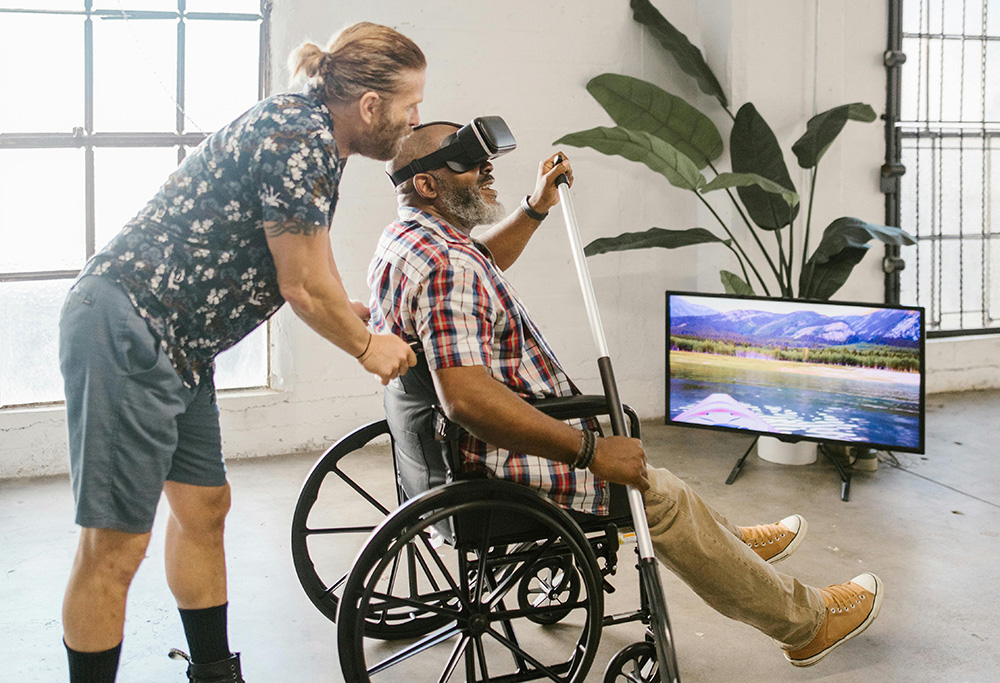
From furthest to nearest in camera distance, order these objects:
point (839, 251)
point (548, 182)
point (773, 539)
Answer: point (839, 251) → point (773, 539) → point (548, 182)

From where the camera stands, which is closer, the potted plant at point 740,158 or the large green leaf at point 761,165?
the potted plant at point 740,158

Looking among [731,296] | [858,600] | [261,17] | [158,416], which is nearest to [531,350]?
[158,416]

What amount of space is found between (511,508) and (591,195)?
8.60 feet

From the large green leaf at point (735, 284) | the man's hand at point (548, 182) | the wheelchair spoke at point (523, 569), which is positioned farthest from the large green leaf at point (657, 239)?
the wheelchair spoke at point (523, 569)

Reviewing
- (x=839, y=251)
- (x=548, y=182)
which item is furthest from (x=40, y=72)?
(x=839, y=251)

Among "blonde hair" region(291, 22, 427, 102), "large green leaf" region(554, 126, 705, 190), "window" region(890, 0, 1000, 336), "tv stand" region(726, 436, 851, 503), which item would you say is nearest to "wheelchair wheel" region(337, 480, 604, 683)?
"blonde hair" region(291, 22, 427, 102)

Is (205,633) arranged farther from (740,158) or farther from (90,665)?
(740,158)

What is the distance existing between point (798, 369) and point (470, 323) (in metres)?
1.86

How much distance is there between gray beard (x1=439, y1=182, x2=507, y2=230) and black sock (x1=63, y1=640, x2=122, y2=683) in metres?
1.04

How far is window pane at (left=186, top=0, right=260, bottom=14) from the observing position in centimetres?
363

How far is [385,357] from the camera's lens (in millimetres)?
1557

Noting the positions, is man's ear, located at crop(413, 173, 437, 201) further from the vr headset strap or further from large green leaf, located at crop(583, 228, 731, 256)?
large green leaf, located at crop(583, 228, 731, 256)

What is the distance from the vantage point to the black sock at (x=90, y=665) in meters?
1.56

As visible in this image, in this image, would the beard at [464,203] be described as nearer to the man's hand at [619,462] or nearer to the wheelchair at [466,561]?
the wheelchair at [466,561]
